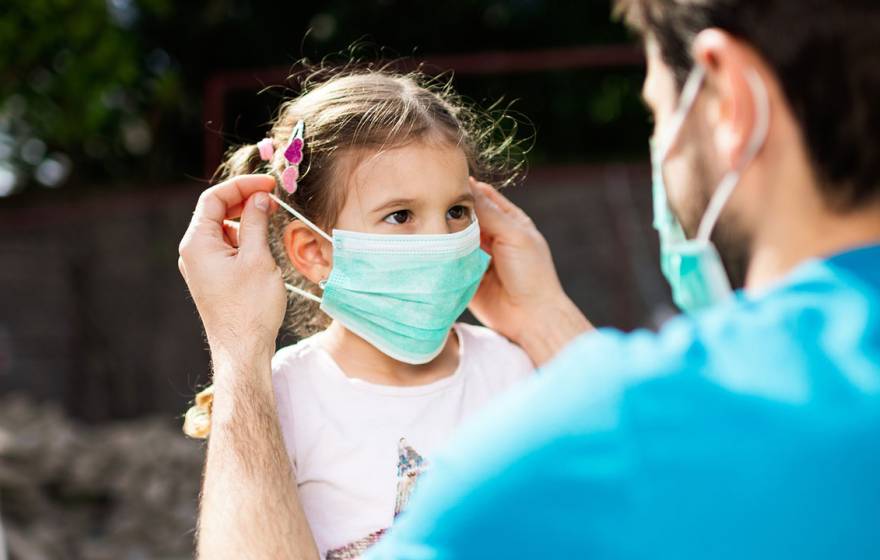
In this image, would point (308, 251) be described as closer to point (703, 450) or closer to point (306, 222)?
point (306, 222)

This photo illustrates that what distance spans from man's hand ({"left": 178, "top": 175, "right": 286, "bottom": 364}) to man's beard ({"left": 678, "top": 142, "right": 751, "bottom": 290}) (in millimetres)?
868

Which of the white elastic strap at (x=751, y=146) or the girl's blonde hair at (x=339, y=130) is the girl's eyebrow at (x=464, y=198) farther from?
the white elastic strap at (x=751, y=146)

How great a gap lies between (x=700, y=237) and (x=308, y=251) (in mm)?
1256

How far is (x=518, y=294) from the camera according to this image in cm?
256

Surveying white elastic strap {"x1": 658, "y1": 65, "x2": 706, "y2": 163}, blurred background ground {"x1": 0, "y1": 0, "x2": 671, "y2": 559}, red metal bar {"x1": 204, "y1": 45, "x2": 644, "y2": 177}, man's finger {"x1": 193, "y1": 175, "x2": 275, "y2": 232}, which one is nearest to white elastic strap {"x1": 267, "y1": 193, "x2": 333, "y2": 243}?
man's finger {"x1": 193, "y1": 175, "x2": 275, "y2": 232}

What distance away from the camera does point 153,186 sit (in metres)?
9.84

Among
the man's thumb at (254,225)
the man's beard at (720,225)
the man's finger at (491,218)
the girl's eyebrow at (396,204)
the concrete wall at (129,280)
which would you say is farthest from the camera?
the concrete wall at (129,280)

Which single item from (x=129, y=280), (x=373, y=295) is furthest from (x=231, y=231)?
(x=129, y=280)

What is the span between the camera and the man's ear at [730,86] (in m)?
1.28

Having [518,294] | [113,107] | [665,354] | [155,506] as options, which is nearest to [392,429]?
[518,294]

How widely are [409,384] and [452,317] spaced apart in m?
0.18

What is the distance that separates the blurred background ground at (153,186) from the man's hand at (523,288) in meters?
3.90

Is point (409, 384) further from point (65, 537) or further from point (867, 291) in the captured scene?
point (65, 537)

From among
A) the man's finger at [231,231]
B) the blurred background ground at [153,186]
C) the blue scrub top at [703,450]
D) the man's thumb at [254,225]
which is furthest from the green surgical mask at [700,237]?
the blurred background ground at [153,186]
